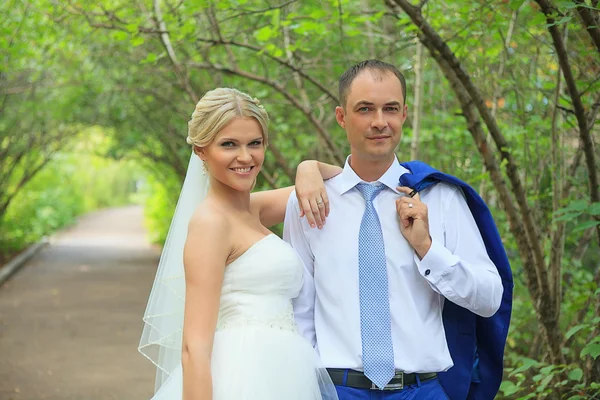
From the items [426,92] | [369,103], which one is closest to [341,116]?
[369,103]

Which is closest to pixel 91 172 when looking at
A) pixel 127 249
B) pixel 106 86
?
pixel 127 249

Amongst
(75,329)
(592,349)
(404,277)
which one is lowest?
(75,329)

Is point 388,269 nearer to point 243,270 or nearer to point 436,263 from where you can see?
point 436,263

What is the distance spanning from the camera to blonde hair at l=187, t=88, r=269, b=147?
3094mm

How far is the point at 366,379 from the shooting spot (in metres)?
3.01

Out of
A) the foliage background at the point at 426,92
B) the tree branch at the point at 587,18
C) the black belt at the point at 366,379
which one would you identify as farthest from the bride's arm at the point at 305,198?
the tree branch at the point at 587,18

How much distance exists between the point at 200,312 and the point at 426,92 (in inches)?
275

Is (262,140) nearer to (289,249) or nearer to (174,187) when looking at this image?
(289,249)

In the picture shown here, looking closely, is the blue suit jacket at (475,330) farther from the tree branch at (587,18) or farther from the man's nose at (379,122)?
the tree branch at (587,18)

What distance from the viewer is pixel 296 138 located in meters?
11.1

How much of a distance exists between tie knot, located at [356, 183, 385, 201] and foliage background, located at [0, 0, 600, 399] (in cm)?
125

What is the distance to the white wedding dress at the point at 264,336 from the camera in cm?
312

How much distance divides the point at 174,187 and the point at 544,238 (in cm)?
2202

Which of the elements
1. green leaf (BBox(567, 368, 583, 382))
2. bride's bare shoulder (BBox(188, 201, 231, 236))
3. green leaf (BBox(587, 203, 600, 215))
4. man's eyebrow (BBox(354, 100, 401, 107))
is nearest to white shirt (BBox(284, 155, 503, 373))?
man's eyebrow (BBox(354, 100, 401, 107))
